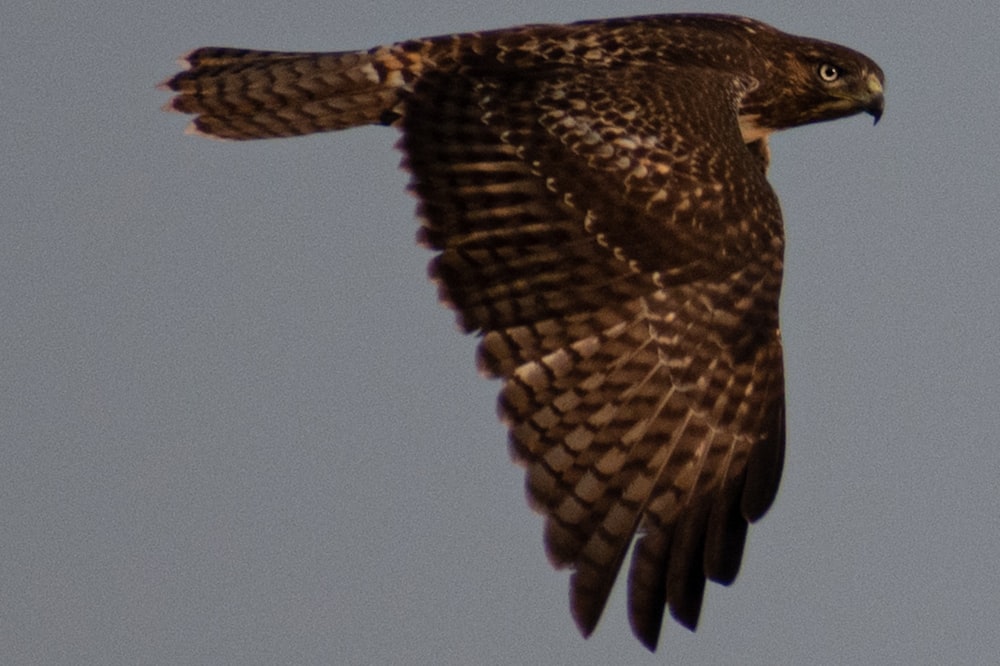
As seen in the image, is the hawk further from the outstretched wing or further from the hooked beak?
the hooked beak

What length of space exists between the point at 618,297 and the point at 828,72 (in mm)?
2587

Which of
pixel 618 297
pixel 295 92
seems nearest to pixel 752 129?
pixel 618 297

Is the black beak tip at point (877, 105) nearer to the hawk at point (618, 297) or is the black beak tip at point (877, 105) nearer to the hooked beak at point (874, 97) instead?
the hooked beak at point (874, 97)

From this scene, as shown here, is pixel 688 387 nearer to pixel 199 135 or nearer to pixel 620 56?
pixel 620 56

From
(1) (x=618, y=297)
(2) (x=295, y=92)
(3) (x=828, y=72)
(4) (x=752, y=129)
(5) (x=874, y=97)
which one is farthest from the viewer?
(5) (x=874, y=97)

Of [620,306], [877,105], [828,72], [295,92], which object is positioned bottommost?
[620,306]

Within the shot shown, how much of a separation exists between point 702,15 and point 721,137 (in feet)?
5.63

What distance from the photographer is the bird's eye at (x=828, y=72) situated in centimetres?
1306

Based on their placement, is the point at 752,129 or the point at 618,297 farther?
the point at 752,129

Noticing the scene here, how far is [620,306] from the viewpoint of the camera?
36.9 ft

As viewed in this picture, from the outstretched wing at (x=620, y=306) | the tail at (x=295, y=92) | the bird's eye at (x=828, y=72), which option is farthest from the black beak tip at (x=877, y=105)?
the tail at (x=295, y=92)

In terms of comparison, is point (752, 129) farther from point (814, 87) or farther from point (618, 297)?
point (618, 297)

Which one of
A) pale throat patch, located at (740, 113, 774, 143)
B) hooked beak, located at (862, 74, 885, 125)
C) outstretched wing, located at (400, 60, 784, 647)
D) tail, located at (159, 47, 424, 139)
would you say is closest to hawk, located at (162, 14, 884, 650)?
outstretched wing, located at (400, 60, 784, 647)

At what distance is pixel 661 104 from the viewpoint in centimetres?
1138
